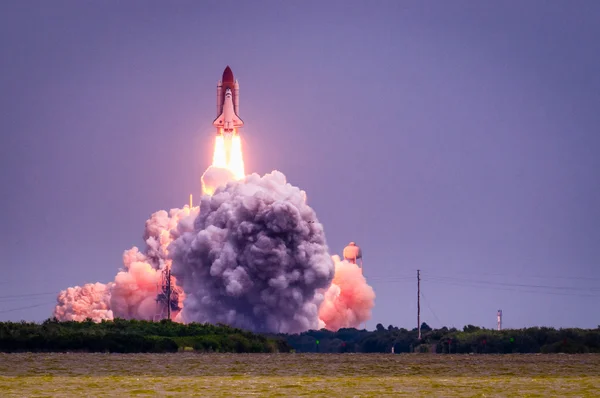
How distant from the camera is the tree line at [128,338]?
92.9m

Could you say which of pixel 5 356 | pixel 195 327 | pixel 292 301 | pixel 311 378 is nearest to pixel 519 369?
pixel 311 378

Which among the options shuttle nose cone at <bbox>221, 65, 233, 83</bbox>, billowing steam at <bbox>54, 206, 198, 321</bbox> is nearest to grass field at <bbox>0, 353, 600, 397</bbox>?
billowing steam at <bbox>54, 206, 198, 321</bbox>

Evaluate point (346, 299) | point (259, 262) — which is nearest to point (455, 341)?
point (259, 262)

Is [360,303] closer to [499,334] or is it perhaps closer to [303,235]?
[303,235]

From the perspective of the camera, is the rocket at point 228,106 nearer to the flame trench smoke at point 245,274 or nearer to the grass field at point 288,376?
the flame trench smoke at point 245,274

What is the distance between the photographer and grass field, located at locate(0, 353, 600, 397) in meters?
54.5

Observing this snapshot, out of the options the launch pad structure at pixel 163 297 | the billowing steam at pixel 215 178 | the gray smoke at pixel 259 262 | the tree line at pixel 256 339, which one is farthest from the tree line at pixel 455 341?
the billowing steam at pixel 215 178

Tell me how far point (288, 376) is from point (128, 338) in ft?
98.4

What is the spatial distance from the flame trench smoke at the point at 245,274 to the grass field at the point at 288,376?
38665 millimetres

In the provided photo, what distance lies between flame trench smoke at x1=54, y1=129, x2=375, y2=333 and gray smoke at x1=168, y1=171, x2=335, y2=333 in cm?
8

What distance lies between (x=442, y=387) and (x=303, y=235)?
7524 centimetres

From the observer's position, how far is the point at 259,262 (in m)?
131

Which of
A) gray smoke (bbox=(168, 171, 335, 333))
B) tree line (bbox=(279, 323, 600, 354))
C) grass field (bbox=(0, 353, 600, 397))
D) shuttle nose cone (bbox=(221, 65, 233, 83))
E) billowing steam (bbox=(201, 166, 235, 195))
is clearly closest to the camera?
grass field (bbox=(0, 353, 600, 397))

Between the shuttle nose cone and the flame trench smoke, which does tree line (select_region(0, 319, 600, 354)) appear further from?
the shuttle nose cone
